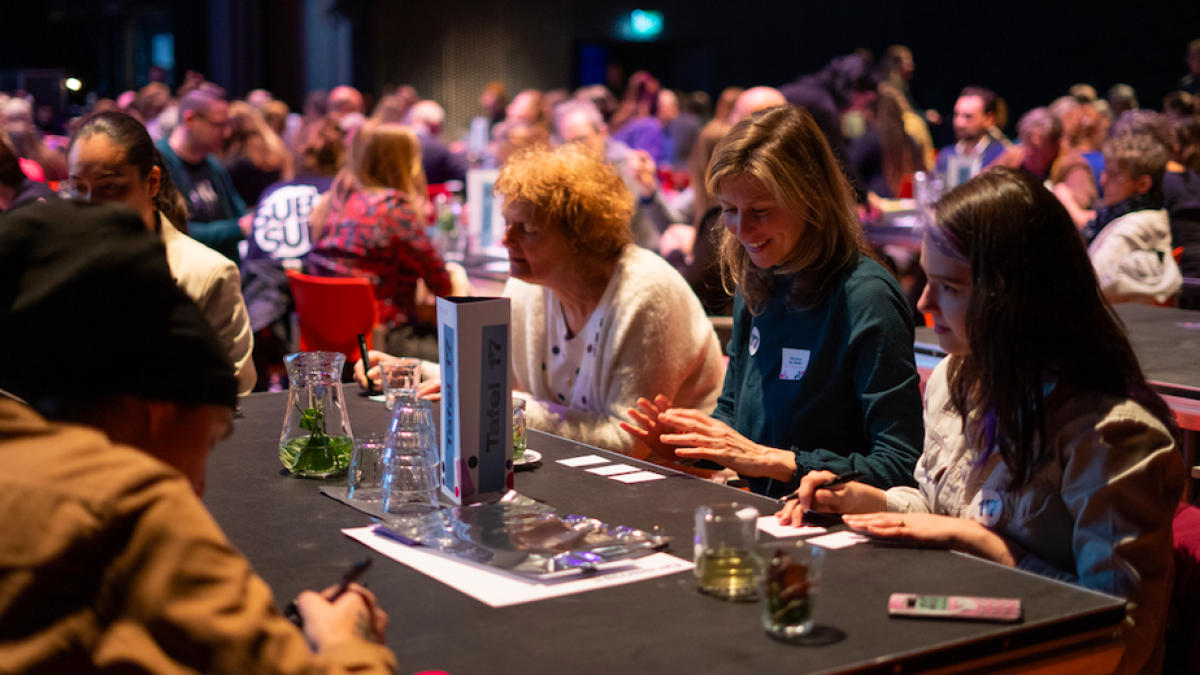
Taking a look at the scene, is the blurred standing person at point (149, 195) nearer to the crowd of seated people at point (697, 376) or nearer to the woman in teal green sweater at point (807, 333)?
the crowd of seated people at point (697, 376)

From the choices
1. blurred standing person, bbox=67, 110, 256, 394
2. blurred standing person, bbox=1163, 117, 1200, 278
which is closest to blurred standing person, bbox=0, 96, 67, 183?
blurred standing person, bbox=67, 110, 256, 394

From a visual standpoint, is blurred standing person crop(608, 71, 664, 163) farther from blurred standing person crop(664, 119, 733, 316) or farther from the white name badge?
the white name badge

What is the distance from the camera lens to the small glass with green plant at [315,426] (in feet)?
6.89

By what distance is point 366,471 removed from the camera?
1.98 metres

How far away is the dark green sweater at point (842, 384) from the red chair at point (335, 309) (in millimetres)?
2066

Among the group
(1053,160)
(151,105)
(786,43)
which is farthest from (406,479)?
(786,43)

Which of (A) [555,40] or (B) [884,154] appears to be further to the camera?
(A) [555,40]

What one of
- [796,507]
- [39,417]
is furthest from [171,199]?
[39,417]

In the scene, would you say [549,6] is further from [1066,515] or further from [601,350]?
[1066,515]

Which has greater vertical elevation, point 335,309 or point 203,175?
point 203,175

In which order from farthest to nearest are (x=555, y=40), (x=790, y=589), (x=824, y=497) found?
(x=555, y=40) → (x=824, y=497) → (x=790, y=589)

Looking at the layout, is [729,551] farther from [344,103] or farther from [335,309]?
[344,103]

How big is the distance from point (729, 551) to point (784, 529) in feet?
0.97

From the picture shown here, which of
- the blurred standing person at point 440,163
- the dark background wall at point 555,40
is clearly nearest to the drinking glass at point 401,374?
the blurred standing person at point 440,163
